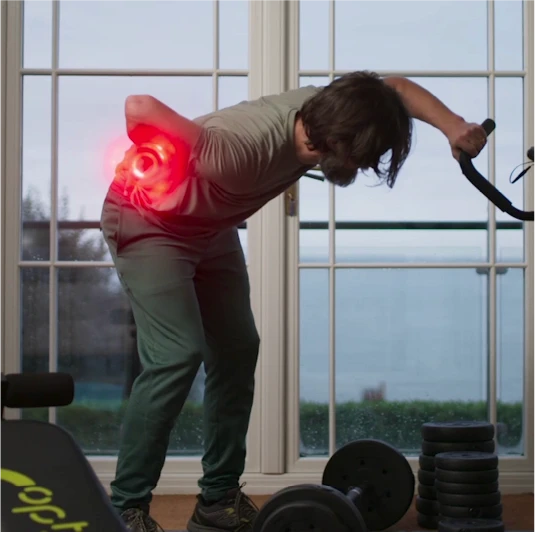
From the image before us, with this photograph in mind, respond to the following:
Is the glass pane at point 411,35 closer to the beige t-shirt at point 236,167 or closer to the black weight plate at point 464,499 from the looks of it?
the beige t-shirt at point 236,167

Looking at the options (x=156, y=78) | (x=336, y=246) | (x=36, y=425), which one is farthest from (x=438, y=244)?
(x=36, y=425)

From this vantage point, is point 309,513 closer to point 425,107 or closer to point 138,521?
point 138,521

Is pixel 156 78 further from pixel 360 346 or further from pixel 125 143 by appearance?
pixel 360 346

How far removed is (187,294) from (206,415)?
0.39m

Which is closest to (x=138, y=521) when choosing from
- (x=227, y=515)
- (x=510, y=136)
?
(x=227, y=515)

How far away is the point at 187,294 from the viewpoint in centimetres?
193

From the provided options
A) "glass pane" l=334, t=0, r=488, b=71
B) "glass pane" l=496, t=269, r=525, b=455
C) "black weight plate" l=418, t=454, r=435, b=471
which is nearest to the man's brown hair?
"black weight plate" l=418, t=454, r=435, b=471

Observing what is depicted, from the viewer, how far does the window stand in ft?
9.73

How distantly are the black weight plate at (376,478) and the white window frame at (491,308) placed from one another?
0.52 m

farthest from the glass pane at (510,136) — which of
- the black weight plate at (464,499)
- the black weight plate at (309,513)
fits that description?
the black weight plate at (309,513)

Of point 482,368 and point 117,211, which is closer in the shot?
point 117,211

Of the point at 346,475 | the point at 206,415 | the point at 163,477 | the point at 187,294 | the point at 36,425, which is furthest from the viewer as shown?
the point at 163,477

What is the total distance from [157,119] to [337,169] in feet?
1.20

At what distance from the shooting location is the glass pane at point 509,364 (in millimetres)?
2992
